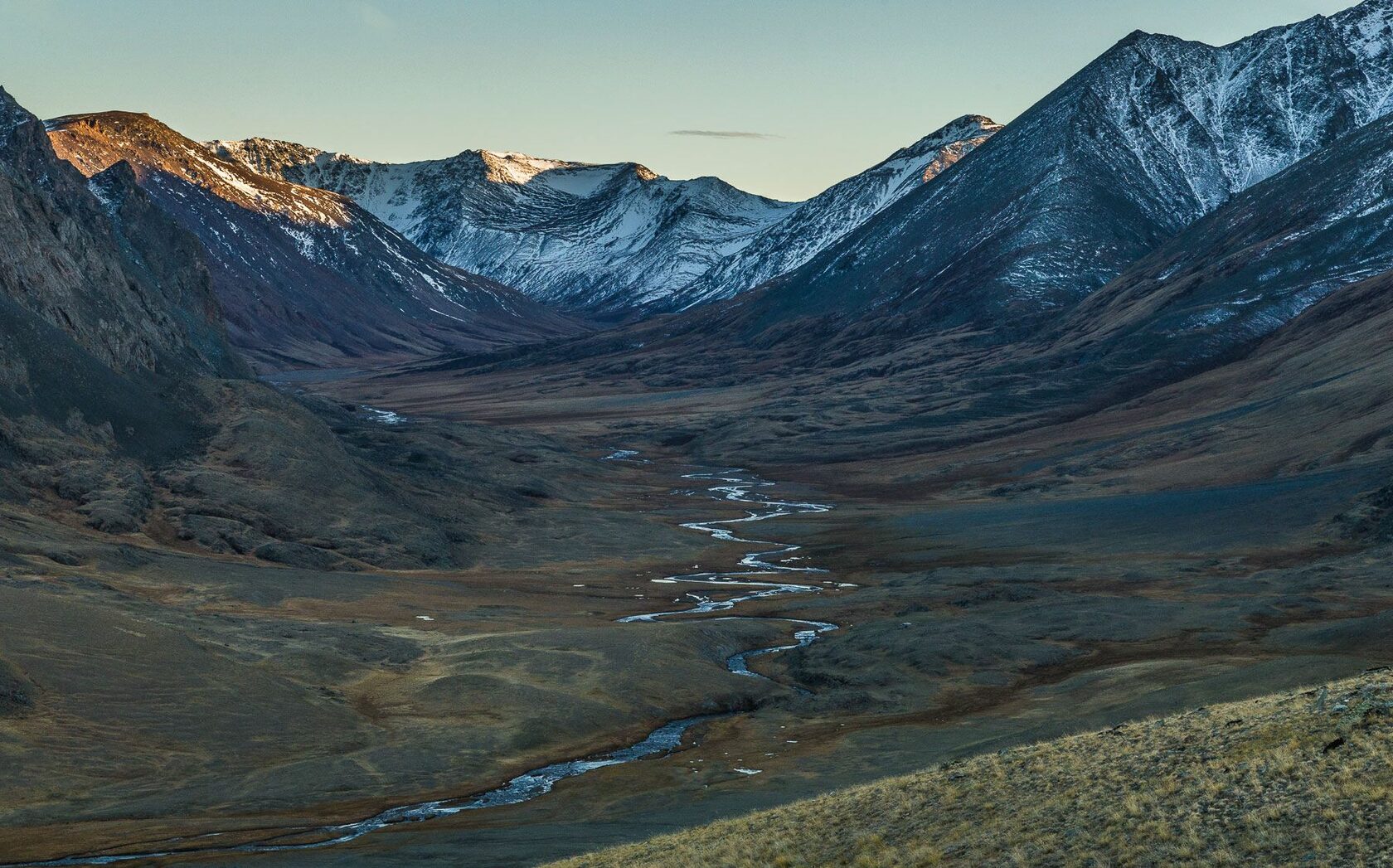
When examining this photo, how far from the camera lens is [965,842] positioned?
27344 mm

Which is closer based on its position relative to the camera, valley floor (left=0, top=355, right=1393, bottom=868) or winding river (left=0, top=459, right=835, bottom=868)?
winding river (left=0, top=459, right=835, bottom=868)

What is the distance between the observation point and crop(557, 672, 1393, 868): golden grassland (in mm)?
23812

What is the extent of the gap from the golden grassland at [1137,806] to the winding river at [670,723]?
11.6 meters

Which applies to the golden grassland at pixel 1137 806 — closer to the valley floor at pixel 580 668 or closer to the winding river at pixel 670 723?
the valley floor at pixel 580 668

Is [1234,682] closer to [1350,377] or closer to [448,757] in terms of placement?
[448,757]

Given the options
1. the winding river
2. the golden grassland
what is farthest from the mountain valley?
the winding river

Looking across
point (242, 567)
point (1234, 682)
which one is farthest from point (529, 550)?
point (1234, 682)

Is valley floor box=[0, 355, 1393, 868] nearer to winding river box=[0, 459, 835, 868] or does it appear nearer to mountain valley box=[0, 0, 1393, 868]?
mountain valley box=[0, 0, 1393, 868]

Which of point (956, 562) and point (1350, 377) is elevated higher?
point (1350, 377)

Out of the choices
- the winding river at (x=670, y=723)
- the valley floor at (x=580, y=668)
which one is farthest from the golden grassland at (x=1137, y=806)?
the winding river at (x=670, y=723)

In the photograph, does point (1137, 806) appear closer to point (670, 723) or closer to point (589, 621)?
point (670, 723)

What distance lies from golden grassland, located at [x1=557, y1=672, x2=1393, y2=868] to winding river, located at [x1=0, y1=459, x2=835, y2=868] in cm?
1157

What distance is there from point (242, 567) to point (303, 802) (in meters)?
42.5

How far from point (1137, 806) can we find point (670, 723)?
35.5 meters
